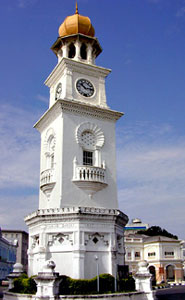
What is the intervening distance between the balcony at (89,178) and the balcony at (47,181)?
199cm

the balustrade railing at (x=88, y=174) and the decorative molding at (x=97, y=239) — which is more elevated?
the balustrade railing at (x=88, y=174)

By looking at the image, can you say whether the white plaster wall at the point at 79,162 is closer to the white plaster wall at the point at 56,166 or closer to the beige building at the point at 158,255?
the white plaster wall at the point at 56,166

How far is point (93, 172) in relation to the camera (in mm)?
27672

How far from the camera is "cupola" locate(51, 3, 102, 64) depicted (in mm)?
32312

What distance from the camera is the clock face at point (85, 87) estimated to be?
30.7 m

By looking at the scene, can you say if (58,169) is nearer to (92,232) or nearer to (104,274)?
(92,232)

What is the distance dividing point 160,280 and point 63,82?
126 feet

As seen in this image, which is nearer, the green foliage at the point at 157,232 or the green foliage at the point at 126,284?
the green foliage at the point at 126,284

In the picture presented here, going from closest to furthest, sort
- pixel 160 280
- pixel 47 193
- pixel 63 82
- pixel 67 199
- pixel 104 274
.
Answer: pixel 104 274 → pixel 67 199 → pixel 47 193 → pixel 63 82 → pixel 160 280

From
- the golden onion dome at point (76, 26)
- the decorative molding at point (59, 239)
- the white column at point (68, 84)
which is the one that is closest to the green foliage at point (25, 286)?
the decorative molding at point (59, 239)

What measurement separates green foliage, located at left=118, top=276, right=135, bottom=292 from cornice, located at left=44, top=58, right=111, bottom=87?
1827 centimetres

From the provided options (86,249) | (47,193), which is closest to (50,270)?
(86,249)

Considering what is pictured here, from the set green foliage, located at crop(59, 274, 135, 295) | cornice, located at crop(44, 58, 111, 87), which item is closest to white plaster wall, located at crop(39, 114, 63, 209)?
cornice, located at crop(44, 58, 111, 87)

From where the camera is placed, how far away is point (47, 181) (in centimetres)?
2817
